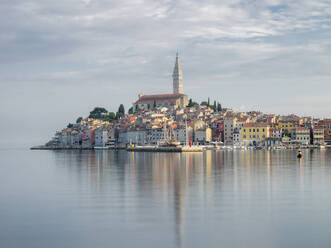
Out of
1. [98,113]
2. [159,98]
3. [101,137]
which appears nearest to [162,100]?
[159,98]

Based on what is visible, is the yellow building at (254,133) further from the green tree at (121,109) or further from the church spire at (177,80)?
the church spire at (177,80)

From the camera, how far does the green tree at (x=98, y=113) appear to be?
4956 inches

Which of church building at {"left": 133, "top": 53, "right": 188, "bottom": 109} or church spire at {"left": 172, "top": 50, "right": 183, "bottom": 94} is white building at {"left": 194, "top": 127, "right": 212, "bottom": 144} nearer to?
church building at {"left": 133, "top": 53, "right": 188, "bottom": 109}

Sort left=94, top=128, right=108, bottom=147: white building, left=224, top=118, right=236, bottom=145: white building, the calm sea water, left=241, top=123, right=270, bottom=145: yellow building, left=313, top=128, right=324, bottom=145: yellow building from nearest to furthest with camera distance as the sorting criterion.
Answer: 1. the calm sea water
2. left=313, top=128, right=324, bottom=145: yellow building
3. left=241, top=123, right=270, bottom=145: yellow building
4. left=224, top=118, right=236, bottom=145: white building
5. left=94, top=128, right=108, bottom=147: white building

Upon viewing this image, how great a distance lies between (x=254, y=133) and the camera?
3433 inches

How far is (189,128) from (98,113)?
39751 millimetres

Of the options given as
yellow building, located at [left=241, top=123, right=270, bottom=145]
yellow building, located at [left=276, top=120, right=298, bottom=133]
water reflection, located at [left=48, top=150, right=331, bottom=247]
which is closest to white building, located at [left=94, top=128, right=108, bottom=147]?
yellow building, located at [left=241, top=123, right=270, bottom=145]

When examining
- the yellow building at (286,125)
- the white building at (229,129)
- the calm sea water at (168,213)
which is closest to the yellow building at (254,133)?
the white building at (229,129)

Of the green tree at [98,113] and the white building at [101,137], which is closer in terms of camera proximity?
the white building at [101,137]

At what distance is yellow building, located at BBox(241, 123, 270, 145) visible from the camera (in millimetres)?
86750

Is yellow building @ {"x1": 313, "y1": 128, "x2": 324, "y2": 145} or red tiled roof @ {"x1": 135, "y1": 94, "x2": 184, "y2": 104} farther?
red tiled roof @ {"x1": 135, "y1": 94, "x2": 184, "y2": 104}

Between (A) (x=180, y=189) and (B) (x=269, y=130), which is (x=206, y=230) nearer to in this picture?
(A) (x=180, y=189)

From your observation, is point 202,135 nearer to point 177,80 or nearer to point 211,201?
point 177,80

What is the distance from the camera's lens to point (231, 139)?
89312mm
